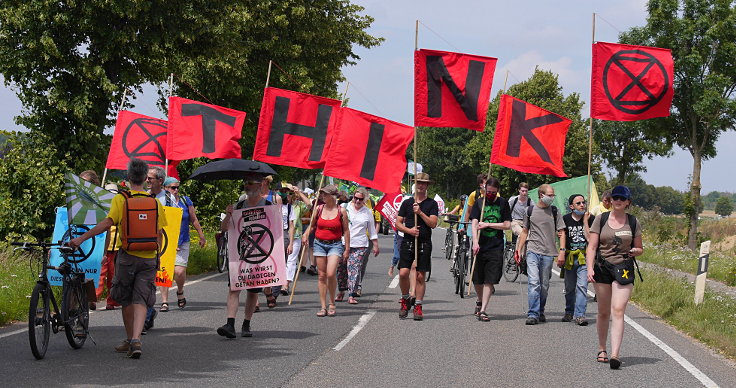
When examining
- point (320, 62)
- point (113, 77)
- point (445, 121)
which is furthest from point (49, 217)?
point (320, 62)

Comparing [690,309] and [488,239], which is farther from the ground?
[488,239]

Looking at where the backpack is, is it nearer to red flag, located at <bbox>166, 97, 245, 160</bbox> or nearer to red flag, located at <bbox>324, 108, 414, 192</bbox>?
red flag, located at <bbox>324, 108, 414, 192</bbox>

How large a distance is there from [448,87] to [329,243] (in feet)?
8.97

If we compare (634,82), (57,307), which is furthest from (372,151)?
(57,307)

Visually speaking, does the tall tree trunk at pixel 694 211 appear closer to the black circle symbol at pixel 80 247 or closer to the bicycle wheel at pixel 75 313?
the black circle symbol at pixel 80 247

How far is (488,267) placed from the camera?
12039mm

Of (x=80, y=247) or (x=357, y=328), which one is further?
(x=357, y=328)

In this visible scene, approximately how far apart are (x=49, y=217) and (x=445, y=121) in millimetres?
9757

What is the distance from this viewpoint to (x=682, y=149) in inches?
1361

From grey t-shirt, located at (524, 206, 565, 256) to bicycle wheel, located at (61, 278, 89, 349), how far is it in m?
6.00

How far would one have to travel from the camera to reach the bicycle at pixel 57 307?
26.3ft

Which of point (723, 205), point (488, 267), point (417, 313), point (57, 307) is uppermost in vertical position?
point (723, 205)

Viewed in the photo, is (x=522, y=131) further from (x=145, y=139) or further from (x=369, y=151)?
(x=145, y=139)

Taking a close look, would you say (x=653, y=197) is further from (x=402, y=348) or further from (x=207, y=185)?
(x=402, y=348)
